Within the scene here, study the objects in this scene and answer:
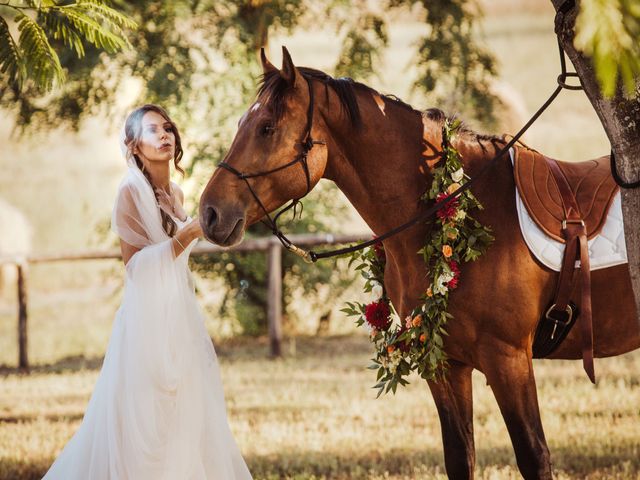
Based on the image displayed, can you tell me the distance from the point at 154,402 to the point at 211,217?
1184 mm

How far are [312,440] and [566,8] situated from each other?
423 centimetres

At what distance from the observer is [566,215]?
4074 millimetres

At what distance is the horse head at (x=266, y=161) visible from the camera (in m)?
3.72

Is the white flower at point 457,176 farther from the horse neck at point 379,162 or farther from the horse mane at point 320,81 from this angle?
the horse mane at point 320,81

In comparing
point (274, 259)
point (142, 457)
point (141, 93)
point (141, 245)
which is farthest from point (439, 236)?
point (141, 93)

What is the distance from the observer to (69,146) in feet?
109

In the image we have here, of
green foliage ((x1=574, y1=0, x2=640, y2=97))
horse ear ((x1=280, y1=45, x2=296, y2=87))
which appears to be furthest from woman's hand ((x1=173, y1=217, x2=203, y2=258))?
green foliage ((x1=574, y1=0, x2=640, y2=97))

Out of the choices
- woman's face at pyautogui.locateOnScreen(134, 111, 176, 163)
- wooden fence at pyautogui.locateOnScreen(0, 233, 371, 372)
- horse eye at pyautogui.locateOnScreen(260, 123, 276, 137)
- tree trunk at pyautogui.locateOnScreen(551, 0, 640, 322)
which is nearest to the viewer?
tree trunk at pyautogui.locateOnScreen(551, 0, 640, 322)

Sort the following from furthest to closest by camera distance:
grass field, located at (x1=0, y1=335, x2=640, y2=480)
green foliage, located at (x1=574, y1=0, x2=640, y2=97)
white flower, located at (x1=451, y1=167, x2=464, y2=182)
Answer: grass field, located at (x1=0, y1=335, x2=640, y2=480) → white flower, located at (x1=451, y1=167, x2=464, y2=182) → green foliage, located at (x1=574, y1=0, x2=640, y2=97)

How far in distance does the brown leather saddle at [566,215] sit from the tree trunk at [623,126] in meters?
0.41

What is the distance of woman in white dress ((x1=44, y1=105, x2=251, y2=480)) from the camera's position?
428cm

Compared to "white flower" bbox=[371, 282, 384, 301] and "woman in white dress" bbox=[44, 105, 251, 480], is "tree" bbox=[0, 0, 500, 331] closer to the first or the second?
"woman in white dress" bbox=[44, 105, 251, 480]

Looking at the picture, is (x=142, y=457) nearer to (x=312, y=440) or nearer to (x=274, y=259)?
(x=312, y=440)

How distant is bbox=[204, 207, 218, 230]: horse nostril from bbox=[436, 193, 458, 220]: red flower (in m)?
1.08
